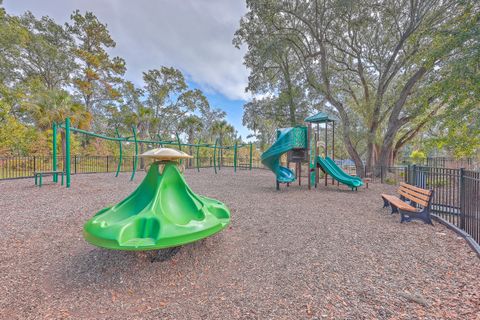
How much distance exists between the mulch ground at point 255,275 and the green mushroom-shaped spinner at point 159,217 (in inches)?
22.0

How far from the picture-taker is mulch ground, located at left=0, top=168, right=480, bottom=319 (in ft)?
6.84

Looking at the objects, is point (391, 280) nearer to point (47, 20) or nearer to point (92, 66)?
point (92, 66)

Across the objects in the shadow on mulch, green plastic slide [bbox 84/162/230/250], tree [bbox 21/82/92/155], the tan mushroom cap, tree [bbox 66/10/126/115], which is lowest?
the shadow on mulch

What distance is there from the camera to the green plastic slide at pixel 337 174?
28.7ft

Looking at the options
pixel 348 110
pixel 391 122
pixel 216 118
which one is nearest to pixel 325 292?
pixel 391 122

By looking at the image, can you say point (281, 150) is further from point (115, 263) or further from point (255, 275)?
point (115, 263)

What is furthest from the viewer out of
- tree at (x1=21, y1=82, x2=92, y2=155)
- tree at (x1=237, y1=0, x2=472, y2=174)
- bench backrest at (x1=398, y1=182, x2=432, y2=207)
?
tree at (x1=21, y1=82, x2=92, y2=155)

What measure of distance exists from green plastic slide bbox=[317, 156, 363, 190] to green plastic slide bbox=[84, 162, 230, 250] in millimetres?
6905

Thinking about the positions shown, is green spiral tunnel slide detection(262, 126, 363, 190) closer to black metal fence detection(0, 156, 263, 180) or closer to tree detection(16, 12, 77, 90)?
black metal fence detection(0, 156, 263, 180)

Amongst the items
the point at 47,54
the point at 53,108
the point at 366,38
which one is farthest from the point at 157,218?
the point at 47,54

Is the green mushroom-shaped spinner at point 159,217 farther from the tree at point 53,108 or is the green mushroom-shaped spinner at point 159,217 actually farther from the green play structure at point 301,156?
the tree at point 53,108

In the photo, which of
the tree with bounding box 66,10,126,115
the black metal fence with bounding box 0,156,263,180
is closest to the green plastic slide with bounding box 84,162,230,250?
the black metal fence with bounding box 0,156,263,180

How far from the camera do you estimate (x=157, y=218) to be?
2.74m

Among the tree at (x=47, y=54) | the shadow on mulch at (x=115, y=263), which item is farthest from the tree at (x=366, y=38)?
the tree at (x=47, y=54)
